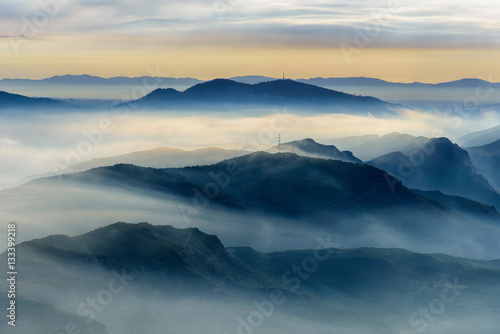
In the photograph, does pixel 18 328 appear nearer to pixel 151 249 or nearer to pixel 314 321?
pixel 151 249

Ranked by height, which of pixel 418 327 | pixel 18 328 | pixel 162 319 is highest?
pixel 18 328

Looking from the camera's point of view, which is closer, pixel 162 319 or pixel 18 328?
pixel 18 328

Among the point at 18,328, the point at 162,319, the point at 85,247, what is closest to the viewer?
the point at 18,328

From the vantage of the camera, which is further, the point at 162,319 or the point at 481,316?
the point at 481,316

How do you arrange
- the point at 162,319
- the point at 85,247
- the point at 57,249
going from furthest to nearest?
1. the point at 85,247
2. the point at 57,249
3. the point at 162,319

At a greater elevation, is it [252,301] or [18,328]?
[18,328]

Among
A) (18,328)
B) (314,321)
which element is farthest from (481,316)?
(18,328)

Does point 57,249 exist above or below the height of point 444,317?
above

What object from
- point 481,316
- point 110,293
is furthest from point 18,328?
point 481,316

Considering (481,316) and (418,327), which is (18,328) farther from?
(481,316)
